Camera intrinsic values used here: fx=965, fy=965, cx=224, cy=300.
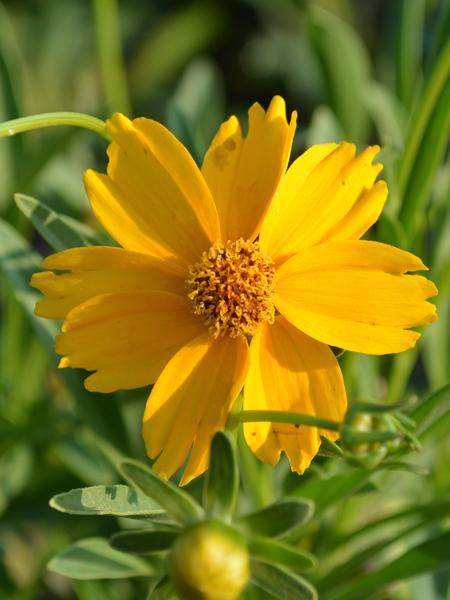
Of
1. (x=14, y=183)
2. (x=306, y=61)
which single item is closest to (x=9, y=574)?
(x=14, y=183)

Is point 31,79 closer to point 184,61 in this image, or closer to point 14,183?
point 184,61

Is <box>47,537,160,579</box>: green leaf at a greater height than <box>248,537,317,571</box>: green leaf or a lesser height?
greater

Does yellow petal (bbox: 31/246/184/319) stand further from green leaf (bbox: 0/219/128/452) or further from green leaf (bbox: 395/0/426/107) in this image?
green leaf (bbox: 395/0/426/107)

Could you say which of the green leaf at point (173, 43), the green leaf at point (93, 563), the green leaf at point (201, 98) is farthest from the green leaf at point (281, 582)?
the green leaf at point (173, 43)

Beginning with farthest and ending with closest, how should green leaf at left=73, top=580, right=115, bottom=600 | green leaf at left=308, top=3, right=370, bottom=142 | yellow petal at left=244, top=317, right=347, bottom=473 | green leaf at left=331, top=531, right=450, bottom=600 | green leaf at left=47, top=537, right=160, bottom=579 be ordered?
green leaf at left=308, top=3, right=370, bottom=142 < green leaf at left=73, top=580, right=115, bottom=600 < green leaf at left=331, top=531, right=450, bottom=600 < green leaf at left=47, top=537, right=160, bottom=579 < yellow petal at left=244, top=317, right=347, bottom=473

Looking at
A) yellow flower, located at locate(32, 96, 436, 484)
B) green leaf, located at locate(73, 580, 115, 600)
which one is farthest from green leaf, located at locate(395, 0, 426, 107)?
green leaf, located at locate(73, 580, 115, 600)

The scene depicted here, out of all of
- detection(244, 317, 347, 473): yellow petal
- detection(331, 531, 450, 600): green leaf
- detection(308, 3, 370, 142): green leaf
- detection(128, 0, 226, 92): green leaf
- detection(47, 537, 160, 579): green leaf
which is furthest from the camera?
detection(128, 0, 226, 92): green leaf

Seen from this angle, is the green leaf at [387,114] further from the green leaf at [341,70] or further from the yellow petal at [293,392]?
the yellow petal at [293,392]
